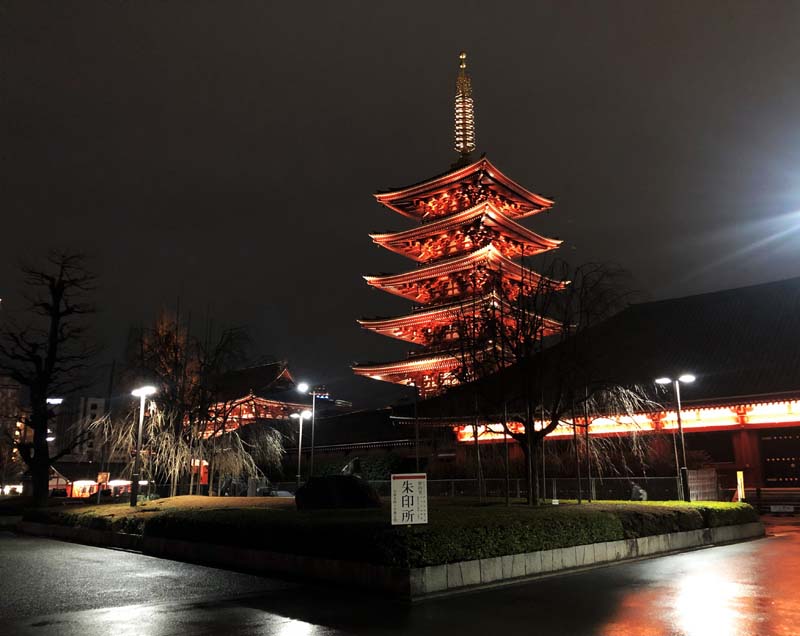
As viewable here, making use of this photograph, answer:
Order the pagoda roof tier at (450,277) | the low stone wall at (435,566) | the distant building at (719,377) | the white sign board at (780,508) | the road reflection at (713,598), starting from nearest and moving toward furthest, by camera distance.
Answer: the road reflection at (713,598) < the low stone wall at (435,566) < the white sign board at (780,508) < the distant building at (719,377) < the pagoda roof tier at (450,277)

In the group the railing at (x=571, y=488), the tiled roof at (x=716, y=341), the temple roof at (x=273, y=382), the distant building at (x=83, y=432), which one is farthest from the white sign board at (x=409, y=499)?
the temple roof at (x=273, y=382)

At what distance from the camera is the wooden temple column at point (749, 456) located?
25094 mm

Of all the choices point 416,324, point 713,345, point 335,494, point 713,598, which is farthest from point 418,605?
point 416,324

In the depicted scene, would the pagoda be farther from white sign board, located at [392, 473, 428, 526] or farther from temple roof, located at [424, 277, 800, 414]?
white sign board, located at [392, 473, 428, 526]

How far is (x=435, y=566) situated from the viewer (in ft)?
33.7

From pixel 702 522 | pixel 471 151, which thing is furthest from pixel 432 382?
pixel 702 522

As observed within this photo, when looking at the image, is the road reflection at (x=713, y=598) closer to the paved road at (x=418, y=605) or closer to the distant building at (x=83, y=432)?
the paved road at (x=418, y=605)

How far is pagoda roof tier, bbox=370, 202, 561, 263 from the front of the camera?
1281 inches

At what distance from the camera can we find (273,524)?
13.0 meters

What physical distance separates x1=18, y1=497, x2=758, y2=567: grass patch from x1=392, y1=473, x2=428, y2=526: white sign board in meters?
0.21

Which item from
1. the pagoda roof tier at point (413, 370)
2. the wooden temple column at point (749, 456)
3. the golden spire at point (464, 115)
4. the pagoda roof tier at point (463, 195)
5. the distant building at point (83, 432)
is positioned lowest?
the wooden temple column at point (749, 456)

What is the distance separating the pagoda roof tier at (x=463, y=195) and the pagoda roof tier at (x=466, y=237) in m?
1.09

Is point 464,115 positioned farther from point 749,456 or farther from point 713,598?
point 713,598

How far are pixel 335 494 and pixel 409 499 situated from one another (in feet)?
23.3
